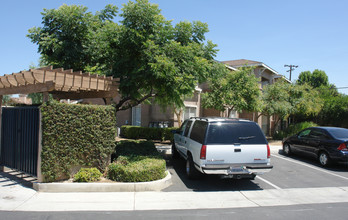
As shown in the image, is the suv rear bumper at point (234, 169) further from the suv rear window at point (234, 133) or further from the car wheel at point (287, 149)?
the car wheel at point (287, 149)

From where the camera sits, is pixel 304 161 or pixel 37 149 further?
pixel 304 161

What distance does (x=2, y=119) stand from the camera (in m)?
8.12

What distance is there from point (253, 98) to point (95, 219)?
43.5ft

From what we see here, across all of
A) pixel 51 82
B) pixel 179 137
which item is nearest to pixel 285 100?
pixel 179 137

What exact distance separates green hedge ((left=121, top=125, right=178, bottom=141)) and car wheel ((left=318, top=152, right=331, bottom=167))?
8401mm

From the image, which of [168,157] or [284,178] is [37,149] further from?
[284,178]

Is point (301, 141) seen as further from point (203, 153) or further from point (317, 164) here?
point (203, 153)

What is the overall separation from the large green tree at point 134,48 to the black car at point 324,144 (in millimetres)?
5425

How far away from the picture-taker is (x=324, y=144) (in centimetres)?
995

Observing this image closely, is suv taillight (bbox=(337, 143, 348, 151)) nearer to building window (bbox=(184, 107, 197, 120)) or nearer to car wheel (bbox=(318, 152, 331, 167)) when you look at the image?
car wheel (bbox=(318, 152, 331, 167))

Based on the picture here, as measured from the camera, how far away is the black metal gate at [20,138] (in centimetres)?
679

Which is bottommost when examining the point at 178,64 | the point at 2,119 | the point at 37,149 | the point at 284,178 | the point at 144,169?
the point at 284,178

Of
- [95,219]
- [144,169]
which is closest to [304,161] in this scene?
[144,169]

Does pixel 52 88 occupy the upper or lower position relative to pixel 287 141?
upper
